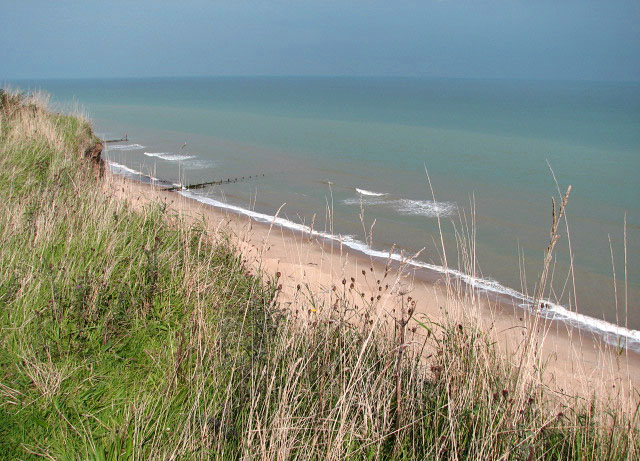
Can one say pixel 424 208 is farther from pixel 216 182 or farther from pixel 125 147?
pixel 125 147

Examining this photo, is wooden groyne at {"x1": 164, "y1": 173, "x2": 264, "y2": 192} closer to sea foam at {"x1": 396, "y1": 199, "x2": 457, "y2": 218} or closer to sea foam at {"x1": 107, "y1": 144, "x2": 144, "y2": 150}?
sea foam at {"x1": 396, "y1": 199, "x2": 457, "y2": 218}

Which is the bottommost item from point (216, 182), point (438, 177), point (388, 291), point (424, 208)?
point (216, 182)

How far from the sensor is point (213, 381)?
2.85 m

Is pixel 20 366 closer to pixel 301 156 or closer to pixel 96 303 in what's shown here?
pixel 96 303

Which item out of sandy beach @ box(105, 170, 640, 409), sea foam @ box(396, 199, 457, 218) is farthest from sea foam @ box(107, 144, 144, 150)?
sandy beach @ box(105, 170, 640, 409)

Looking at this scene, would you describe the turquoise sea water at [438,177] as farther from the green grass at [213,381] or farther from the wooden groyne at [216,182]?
the green grass at [213,381]

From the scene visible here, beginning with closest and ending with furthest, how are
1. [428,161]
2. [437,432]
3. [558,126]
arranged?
[437,432], [428,161], [558,126]

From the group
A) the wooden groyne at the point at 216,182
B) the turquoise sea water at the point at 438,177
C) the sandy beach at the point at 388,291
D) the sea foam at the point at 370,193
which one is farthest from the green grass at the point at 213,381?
the sea foam at the point at 370,193

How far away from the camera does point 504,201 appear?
52.3 ft

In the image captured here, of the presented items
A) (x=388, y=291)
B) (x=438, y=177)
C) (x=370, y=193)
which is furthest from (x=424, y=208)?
(x=388, y=291)

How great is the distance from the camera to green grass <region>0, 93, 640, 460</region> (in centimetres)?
243

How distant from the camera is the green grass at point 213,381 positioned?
2434 mm

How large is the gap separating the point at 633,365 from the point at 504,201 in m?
9.94

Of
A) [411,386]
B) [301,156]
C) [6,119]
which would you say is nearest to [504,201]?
[301,156]
